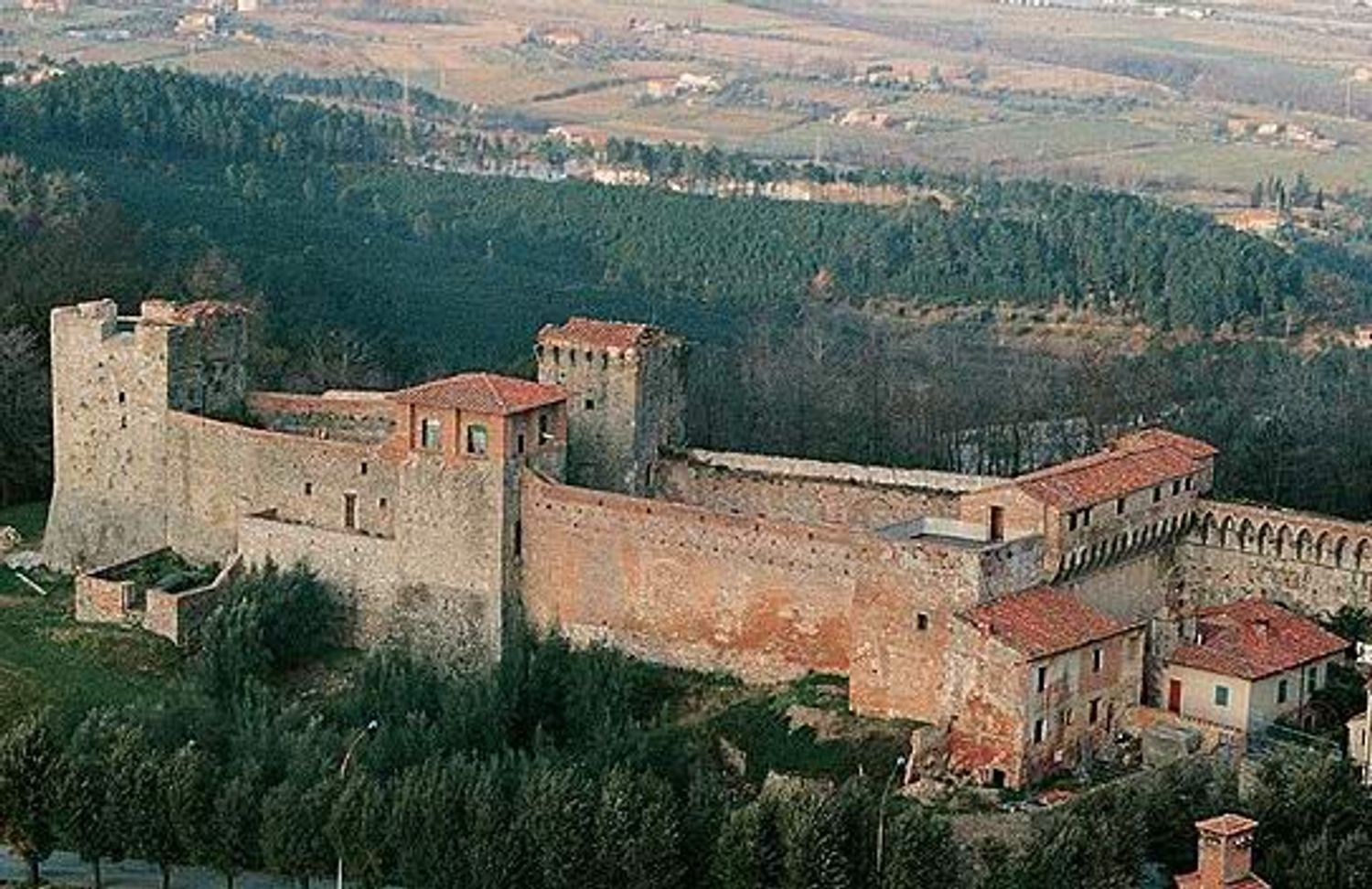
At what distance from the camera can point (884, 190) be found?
101688mm

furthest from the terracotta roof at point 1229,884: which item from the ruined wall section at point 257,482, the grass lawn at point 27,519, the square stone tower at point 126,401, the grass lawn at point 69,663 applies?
the grass lawn at point 27,519

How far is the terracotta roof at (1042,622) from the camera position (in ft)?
111

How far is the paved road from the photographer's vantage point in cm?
3400

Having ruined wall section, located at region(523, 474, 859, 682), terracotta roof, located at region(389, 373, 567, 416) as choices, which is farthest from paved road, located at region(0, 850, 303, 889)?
terracotta roof, located at region(389, 373, 567, 416)

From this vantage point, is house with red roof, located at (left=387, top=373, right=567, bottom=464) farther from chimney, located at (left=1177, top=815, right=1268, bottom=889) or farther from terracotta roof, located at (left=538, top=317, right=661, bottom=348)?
chimney, located at (left=1177, top=815, right=1268, bottom=889)

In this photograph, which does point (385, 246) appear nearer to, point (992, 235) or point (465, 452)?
point (992, 235)

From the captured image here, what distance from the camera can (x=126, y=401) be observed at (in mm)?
43188

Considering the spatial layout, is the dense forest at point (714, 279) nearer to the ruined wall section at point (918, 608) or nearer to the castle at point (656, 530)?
the castle at point (656, 530)

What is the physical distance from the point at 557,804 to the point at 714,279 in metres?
53.2

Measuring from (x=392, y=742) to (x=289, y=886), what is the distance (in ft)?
8.60

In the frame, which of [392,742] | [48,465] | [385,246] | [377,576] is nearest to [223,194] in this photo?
[385,246]

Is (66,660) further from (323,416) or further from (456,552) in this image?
(323,416)

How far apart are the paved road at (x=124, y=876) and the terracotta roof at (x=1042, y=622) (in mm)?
9462

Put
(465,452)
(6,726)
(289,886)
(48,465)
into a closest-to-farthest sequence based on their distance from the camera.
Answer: (289,886)
(6,726)
(465,452)
(48,465)
